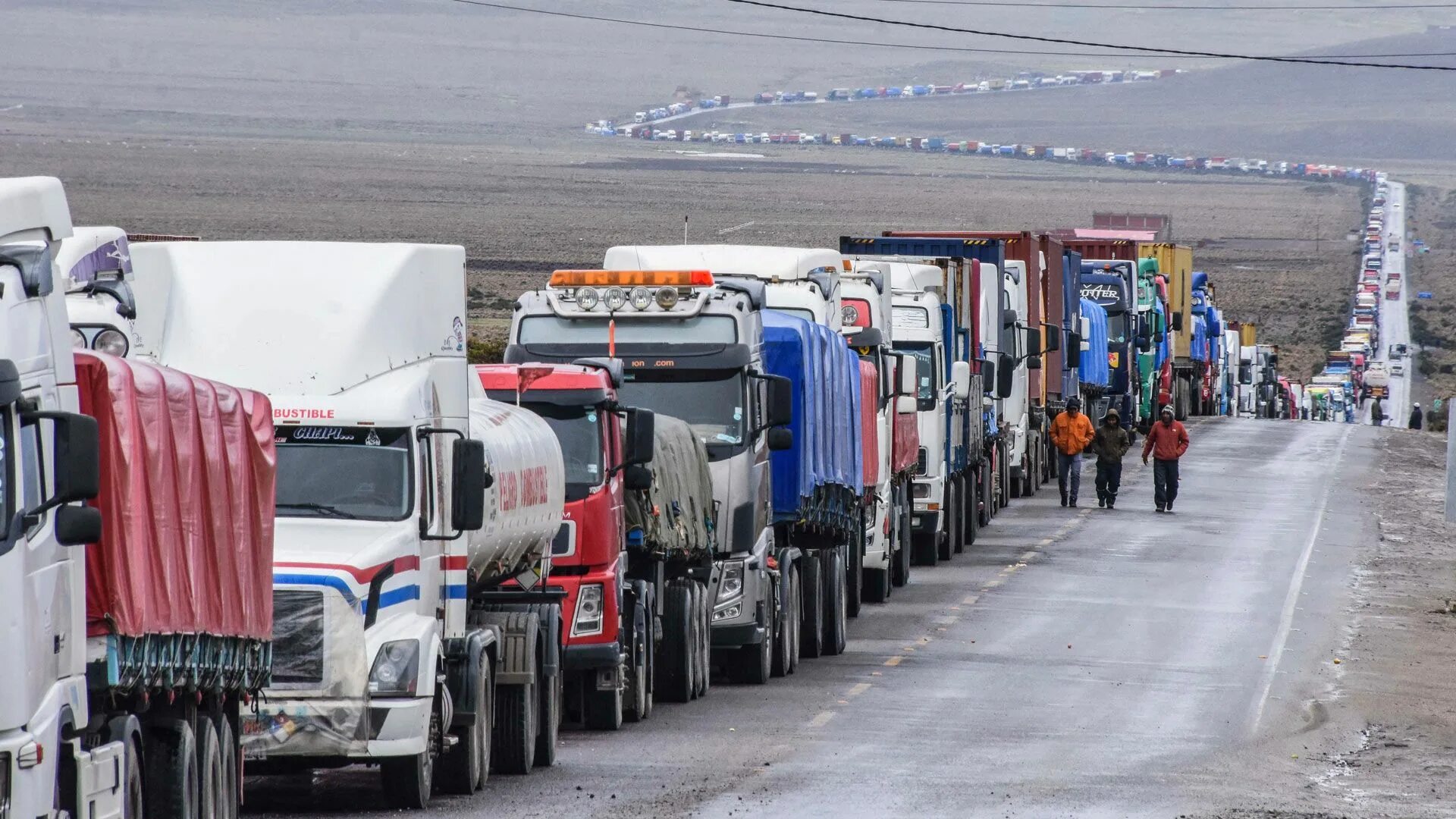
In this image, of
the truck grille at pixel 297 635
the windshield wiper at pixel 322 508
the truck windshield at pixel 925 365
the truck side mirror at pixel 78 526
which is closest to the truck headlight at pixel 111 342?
the windshield wiper at pixel 322 508

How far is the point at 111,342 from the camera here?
1201 cm

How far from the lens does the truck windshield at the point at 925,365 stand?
98.6 feet

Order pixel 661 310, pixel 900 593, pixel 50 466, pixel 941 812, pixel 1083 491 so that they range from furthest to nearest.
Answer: pixel 1083 491
pixel 900 593
pixel 661 310
pixel 941 812
pixel 50 466

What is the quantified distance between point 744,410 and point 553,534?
3986mm

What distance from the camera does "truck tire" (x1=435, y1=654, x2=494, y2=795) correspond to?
1342 centimetres

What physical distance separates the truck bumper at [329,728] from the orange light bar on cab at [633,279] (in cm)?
726

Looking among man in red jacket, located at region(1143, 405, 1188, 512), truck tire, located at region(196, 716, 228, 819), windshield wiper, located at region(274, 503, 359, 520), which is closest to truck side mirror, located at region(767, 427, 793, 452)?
windshield wiper, located at region(274, 503, 359, 520)

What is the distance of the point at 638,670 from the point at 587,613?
3.93 feet

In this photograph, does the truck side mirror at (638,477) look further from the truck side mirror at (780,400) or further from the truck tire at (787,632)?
the truck tire at (787,632)

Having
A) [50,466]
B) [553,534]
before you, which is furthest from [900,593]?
[50,466]

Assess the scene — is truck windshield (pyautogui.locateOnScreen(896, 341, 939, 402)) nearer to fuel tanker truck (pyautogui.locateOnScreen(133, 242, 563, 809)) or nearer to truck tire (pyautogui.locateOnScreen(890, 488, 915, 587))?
truck tire (pyautogui.locateOnScreen(890, 488, 915, 587))

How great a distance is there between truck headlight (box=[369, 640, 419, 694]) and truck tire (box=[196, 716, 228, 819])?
5.10ft

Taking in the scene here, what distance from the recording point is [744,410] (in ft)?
62.7

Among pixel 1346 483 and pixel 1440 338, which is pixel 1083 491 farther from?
pixel 1440 338
